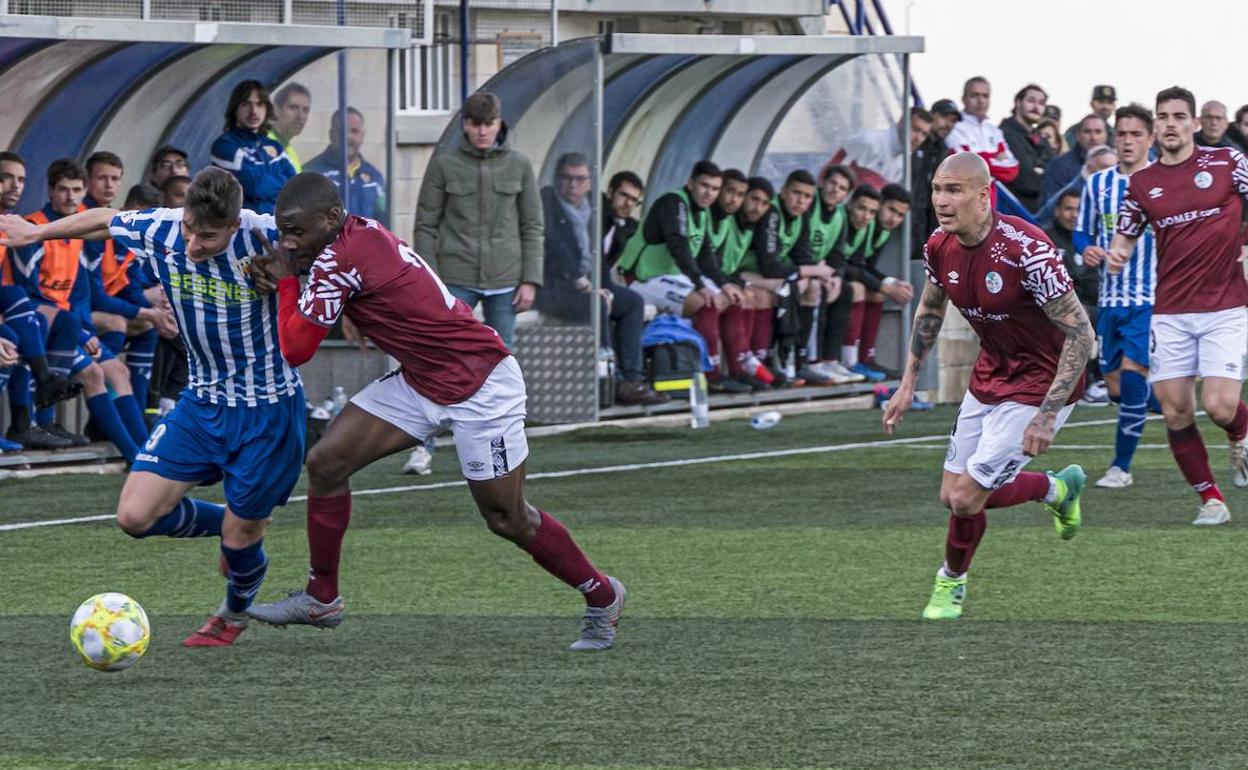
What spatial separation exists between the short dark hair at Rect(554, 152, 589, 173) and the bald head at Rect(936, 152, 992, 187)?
7624 millimetres

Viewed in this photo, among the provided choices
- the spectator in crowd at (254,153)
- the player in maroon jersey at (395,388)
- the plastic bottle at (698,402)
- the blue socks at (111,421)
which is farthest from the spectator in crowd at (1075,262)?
the player in maroon jersey at (395,388)

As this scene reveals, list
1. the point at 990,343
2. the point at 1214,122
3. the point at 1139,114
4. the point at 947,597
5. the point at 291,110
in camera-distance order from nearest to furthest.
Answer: the point at 947,597 → the point at 990,343 → the point at 1139,114 → the point at 291,110 → the point at 1214,122

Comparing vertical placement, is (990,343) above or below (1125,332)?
above

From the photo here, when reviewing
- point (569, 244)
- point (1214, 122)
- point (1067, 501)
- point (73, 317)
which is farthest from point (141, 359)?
point (1214, 122)

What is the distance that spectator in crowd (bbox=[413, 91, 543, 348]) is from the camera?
42.2 ft

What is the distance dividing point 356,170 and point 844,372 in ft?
16.2

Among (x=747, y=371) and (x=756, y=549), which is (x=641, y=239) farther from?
(x=756, y=549)

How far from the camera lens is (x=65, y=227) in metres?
7.13

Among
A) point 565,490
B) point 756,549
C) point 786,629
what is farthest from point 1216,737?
point 565,490

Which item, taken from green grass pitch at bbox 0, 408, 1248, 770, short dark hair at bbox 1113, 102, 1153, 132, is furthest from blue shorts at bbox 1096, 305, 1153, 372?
short dark hair at bbox 1113, 102, 1153, 132

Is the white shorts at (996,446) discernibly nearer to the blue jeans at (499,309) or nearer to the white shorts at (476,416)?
the white shorts at (476,416)

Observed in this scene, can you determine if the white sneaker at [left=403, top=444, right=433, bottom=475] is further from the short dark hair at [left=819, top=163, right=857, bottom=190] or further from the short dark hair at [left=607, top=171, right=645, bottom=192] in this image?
the short dark hair at [left=819, top=163, right=857, bottom=190]

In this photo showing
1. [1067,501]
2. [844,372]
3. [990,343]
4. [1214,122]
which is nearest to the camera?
[990,343]

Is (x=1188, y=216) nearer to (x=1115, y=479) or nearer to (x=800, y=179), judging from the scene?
(x=1115, y=479)
